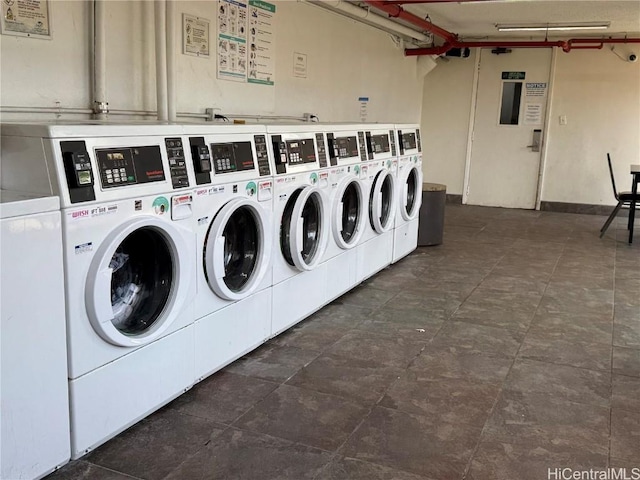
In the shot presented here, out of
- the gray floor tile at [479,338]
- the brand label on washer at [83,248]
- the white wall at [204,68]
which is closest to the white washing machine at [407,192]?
the white wall at [204,68]

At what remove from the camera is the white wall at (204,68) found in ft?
9.50

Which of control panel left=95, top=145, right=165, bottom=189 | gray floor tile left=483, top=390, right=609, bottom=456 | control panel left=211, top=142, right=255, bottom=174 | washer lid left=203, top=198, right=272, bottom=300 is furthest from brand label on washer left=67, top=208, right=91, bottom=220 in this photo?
gray floor tile left=483, top=390, right=609, bottom=456

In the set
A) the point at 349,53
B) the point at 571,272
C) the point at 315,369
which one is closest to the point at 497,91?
the point at 349,53

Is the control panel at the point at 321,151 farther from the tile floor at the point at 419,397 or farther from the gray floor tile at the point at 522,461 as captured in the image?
the gray floor tile at the point at 522,461

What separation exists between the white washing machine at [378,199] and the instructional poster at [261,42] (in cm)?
93

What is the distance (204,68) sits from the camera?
397cm

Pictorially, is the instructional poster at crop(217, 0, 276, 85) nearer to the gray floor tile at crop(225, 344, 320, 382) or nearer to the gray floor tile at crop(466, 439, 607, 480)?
the gray floor tile at crop(225, 344, 320, 382)

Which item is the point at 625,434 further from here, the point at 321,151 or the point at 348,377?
the point at 321,151

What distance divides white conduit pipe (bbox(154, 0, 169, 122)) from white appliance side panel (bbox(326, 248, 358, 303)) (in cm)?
139

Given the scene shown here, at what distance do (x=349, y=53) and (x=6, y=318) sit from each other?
4.92m

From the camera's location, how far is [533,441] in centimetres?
238

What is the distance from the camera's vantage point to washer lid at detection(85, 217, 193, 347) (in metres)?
2.33

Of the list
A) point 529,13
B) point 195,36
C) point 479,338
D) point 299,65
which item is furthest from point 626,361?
point 529,13

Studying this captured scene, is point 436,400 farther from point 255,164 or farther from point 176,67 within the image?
point 176,67
